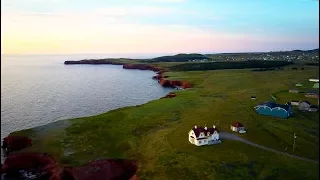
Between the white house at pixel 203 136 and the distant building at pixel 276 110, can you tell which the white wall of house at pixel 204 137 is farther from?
the distant building at pixel 276 110

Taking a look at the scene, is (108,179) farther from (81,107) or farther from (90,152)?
(81,107)

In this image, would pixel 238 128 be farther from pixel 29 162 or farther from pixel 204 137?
pixel 29 162

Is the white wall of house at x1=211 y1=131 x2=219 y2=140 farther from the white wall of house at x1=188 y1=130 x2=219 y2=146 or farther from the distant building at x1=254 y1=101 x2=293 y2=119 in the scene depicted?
the distant building at x1=254 y1=101 x2=293 y2=119

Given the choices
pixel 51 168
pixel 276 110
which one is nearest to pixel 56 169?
pixel 51 168

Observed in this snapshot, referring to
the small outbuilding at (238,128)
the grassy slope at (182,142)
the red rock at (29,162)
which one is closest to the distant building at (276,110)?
the grassy slope at (182,142)

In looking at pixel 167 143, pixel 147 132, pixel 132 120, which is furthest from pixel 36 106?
pixel 167 143

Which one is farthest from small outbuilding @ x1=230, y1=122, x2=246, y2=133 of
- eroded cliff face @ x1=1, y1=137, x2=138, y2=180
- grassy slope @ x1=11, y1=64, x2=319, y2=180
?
eroded cliff face @ x1=1, y1=137, x2=138, y2=180

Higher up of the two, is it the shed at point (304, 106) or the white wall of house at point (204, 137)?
the shed at point (304, 106)
